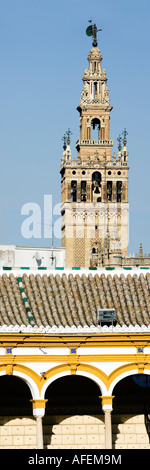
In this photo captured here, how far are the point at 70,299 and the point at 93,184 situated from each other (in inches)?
3791

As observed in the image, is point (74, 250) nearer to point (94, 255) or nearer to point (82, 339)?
point (94, 255)

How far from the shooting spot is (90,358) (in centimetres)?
5688

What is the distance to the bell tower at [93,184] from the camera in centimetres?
15088

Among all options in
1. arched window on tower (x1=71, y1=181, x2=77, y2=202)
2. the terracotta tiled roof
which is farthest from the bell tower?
the terracotta tiled roof

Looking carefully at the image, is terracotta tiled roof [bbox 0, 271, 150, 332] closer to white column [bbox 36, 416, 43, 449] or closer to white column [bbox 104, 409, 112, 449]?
white column [bbox 104, 409, 112, 449]

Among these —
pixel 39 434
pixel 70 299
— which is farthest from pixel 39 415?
pixel 70 299

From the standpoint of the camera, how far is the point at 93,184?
155m

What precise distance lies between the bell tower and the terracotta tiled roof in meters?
86.9

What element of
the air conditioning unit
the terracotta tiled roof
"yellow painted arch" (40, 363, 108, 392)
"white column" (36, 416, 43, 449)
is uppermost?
the terracotta tiled roof

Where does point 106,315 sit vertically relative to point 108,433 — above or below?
above

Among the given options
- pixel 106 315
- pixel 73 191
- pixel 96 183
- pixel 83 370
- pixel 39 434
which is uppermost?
pixel 96 183

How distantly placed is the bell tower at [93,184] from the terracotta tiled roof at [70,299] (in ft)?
285

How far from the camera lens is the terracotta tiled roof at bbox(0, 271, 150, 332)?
57250mm

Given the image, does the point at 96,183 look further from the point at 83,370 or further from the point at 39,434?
the point at 39,434
